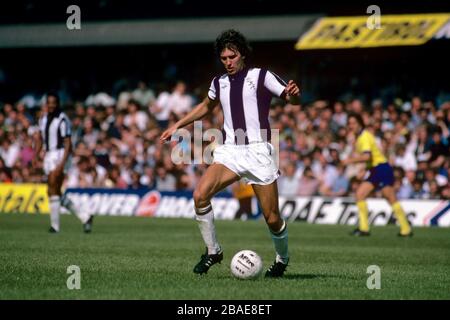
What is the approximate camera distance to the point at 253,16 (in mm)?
32312

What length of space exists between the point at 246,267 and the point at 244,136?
4.80 ft

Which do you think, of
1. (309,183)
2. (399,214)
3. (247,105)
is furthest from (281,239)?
(309,183)

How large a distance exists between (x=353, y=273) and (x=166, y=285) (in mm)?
2869

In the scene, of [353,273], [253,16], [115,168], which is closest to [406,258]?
[353,273]

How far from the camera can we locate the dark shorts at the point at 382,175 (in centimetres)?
2050

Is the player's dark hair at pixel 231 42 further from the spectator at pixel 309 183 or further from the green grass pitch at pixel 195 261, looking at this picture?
the spectator at pixel 309 183

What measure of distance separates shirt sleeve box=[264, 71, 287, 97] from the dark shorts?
9.90m

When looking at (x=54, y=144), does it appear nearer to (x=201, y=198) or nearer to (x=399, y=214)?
(x=399, y=214)

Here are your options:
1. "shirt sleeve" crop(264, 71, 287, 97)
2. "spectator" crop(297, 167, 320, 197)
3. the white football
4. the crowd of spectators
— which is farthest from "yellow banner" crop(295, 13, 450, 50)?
the white football

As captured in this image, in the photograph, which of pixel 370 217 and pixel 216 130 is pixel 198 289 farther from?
pixel 216 130

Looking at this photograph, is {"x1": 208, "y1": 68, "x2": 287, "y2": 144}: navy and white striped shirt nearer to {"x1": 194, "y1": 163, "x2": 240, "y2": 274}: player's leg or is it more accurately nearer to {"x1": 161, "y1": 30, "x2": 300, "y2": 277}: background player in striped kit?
{"x1": 161, "y1": 30, "x2": 300, "y2": 277}: background player in striped kit

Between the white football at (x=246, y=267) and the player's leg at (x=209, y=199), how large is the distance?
0.37 metres

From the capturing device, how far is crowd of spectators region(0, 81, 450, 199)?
85.6 ft

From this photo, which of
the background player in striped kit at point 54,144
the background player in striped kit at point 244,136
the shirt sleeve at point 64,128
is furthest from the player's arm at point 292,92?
the shirt sleeve at point 64,128
